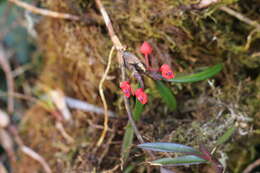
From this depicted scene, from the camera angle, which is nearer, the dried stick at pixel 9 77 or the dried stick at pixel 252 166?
the dried stick at pixel 252 166

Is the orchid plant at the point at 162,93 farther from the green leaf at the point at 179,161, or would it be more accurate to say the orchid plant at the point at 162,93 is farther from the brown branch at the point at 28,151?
the brown branch at the point at 28,151

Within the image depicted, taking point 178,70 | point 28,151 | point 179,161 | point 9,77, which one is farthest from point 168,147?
point 9,77

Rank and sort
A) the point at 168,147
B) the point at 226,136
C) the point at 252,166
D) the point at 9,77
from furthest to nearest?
the point at 9,77 → the point at 252,166 → the point at 226,136 → the point at 168,147

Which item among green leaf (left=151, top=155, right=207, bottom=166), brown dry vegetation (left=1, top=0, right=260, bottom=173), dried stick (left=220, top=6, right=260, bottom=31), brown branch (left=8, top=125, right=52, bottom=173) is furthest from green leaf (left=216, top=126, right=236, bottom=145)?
brown branch (left=8, top=125, right=52, bottom=173)

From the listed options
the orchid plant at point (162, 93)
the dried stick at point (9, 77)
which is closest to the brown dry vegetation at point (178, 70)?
the orchid plant at point (162, 93)

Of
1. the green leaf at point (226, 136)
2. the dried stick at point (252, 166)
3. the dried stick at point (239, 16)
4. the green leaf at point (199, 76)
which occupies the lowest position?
the dried stick at point (252, 166)

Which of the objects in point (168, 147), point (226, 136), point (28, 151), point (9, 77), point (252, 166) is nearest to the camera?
point (168, 147)

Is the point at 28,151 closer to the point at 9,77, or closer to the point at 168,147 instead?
the point at 9,77

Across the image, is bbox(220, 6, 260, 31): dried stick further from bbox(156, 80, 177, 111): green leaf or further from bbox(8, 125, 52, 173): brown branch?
bbox(8, 125, 52, 173): brown branch

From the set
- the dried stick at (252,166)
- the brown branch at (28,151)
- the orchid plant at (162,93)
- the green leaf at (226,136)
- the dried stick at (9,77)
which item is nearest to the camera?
the orchid plant at (162,93)
